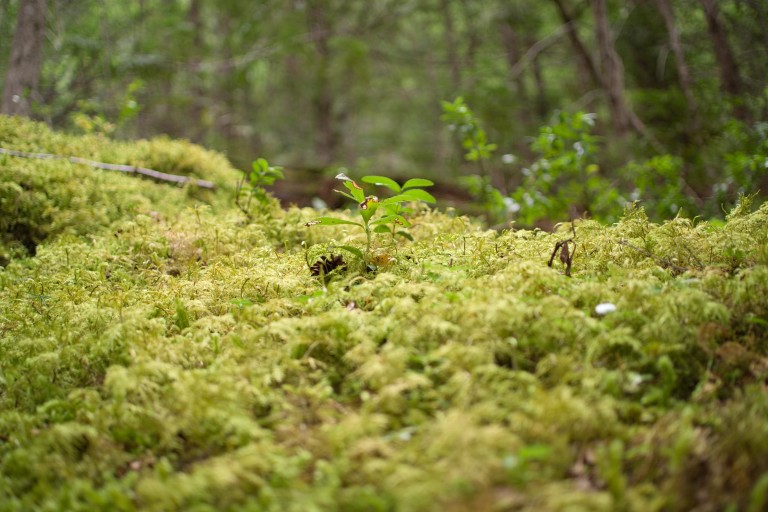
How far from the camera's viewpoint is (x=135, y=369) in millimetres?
1839

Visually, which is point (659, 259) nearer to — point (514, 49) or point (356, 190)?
point (356, 190)

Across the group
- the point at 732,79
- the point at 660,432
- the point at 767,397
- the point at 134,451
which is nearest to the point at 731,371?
the point at 767,397

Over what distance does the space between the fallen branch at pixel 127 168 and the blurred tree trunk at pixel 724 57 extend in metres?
7.17

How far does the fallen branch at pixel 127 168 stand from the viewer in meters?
4.08

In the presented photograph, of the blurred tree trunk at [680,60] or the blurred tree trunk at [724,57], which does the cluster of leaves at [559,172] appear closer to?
the blurred tree trunk at [680,60]

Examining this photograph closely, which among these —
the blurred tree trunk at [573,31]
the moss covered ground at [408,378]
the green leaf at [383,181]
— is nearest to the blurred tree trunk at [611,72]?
the blurred tree trunk at [573,31]

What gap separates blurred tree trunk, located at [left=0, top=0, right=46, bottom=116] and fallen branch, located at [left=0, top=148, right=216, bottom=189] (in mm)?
1729

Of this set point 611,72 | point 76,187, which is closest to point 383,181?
point 76,187

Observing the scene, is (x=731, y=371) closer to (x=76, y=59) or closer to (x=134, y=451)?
(x=134, y=451)

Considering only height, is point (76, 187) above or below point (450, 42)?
below

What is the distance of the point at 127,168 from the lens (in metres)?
4.52

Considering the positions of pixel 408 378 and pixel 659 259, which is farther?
pixel 659 259

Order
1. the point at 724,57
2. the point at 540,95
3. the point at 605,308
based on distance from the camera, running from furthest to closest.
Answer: the point at 540,95 < the point at 724,57 < the point at 605,308

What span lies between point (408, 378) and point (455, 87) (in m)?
9.63
